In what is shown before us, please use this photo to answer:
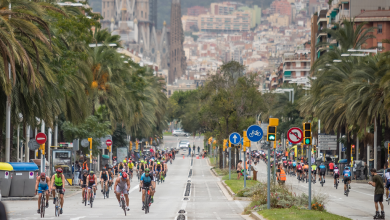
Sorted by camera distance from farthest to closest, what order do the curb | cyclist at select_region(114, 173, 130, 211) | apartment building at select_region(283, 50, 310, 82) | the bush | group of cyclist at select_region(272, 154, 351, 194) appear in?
apartment building at select_region(283, 50, 310, 82), group of cyclist at select_region(272, 154, 351, 194), cyclist at select_region(114, 173, 130, 211), the bush, the curb

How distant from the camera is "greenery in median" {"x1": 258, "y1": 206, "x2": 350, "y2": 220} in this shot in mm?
16734

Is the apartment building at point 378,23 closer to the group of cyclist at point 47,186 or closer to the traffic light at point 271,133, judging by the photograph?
the traffic light at point 271,133

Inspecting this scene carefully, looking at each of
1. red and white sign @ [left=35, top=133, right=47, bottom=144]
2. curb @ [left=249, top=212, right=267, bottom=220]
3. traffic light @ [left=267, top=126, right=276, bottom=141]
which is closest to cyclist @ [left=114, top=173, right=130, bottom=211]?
curb @ [left=249, top=212, right=267, bottom=220]

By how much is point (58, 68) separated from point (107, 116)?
2305cm

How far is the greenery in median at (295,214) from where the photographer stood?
54.9ft

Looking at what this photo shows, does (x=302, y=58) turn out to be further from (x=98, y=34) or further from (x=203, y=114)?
(x=98, y=34)

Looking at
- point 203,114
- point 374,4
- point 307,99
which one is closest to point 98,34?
point 203,114

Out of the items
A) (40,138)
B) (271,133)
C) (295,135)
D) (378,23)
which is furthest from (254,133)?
(378,23)

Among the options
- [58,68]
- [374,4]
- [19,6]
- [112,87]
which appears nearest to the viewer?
[19,6]

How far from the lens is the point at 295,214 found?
17.5 metres

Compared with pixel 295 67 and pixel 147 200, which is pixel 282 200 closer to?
pixel 147 200

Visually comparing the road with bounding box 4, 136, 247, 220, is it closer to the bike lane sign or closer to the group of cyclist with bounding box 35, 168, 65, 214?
the group of cyclist with bounding box 35, 168, 65, 214

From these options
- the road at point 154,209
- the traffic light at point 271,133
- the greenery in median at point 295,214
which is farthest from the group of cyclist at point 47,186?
the traffic light at point 271,133

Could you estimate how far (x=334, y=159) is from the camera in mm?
60938
